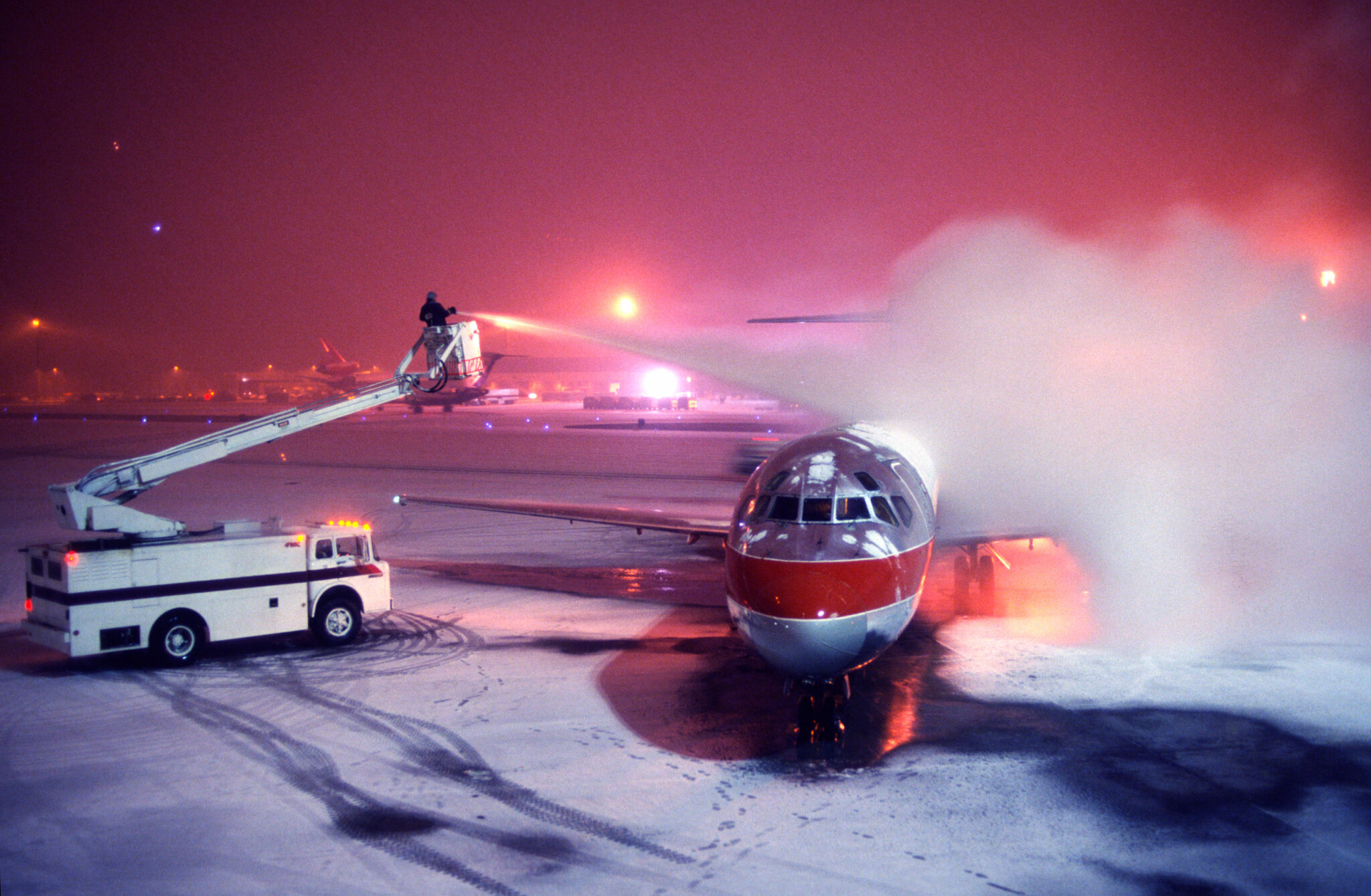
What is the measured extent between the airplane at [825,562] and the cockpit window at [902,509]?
20 millimetres

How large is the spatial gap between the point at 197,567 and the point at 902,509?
40.2 ft

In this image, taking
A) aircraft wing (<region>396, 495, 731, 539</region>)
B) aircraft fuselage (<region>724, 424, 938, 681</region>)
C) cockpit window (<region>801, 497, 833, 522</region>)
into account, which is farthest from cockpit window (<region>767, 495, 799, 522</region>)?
aircraft wing (<region>396, 495, 731, 539</region>)

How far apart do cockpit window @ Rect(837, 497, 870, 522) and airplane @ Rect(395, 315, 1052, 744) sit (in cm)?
1

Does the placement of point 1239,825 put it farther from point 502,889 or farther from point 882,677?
point 502,889

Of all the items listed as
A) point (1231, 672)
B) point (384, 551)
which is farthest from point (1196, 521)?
point (384, 551)

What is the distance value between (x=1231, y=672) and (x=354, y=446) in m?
60.5

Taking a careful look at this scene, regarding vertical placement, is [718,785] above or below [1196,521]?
below

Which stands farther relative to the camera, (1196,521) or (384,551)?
(384,551)

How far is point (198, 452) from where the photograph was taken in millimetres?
16641

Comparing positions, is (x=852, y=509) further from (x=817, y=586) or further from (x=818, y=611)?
(x=818, y=611)

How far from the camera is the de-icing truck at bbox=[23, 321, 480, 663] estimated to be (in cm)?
1538

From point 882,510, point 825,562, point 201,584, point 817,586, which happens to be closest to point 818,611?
point 817,586

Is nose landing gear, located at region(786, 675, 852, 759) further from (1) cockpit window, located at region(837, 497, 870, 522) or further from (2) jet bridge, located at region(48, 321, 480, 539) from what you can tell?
(2) jet bridge, located at region(48, 321, 480, 539)

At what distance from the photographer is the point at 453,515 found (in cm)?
3544
